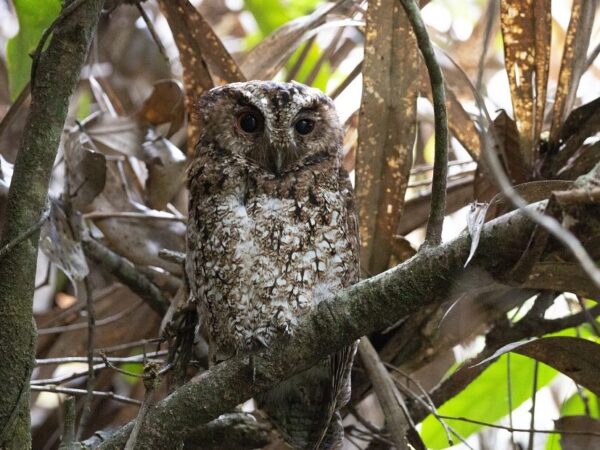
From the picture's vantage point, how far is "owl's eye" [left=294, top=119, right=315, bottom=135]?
84.7 inches

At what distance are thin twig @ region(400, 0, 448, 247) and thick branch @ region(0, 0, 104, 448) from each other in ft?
2.09

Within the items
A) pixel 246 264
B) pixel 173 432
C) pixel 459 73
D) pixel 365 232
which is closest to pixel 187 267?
pixel 246 264

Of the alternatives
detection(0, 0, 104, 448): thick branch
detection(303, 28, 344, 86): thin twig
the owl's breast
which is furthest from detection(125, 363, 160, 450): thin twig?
detection(303, 28, 344, 86): thin twig

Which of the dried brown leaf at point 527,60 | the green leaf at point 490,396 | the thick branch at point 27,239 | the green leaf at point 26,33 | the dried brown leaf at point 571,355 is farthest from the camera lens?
the green leaf at point 490,396

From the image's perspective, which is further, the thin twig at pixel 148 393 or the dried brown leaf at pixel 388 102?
the dried brown leaf at pixel 388 102

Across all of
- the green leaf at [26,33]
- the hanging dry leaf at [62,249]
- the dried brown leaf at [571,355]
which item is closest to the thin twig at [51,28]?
the green leaf at [26,33]

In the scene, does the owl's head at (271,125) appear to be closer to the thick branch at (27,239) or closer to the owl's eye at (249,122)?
the owl's eye at (249,122)

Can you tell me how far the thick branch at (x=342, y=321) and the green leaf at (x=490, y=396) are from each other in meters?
0.81

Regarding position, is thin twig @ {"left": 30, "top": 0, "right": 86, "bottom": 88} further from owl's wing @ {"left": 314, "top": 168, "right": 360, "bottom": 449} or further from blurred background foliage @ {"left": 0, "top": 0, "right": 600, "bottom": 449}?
owl's wing @ {"left": 314, "top": 168, "right": 360, "bottom": 449}

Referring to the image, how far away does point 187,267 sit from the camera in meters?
2.12

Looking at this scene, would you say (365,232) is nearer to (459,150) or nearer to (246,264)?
(246,264)

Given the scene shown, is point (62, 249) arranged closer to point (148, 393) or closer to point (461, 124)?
point (148, 393)

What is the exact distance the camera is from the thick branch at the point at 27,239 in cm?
145

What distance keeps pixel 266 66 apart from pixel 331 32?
57cm
